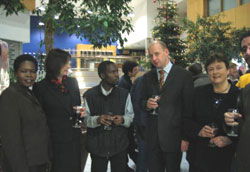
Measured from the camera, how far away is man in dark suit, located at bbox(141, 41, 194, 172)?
2.30 metres

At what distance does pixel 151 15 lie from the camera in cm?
1606

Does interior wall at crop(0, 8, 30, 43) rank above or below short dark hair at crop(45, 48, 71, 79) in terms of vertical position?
above

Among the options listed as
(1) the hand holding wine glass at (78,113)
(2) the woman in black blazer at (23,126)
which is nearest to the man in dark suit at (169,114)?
(1) the hand holding wine glass at (78,113)

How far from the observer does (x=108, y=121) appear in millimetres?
2277

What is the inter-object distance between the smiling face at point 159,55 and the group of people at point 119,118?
0.01 m

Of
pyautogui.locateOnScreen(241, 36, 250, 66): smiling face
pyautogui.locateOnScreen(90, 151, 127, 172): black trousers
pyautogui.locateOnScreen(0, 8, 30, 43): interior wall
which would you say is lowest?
pyautogui.locateOnScreen(90, 151, 127, 172): black trousers

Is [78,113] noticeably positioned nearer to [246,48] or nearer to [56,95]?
[56,95]

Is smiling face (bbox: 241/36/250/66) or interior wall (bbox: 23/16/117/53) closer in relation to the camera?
smiling face (bbox: 241/36/250/66)

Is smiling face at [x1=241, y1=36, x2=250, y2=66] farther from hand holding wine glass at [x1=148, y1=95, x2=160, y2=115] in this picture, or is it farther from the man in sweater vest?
the man in sweater vest

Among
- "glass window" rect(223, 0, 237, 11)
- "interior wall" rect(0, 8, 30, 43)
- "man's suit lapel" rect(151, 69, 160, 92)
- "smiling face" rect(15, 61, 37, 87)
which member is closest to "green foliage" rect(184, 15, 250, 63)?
"glass window" rect(223, 0, 237, 11)

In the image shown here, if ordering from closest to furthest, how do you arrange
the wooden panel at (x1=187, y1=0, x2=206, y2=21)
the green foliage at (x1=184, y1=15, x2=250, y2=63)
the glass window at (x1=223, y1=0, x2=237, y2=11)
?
the green foliage at (x1=184, y1=15, x2=250, y2=63) → the glass window at (x1=223, y1=0, x2=237, y2=11) → the wooden panel at (x1=187, y1=0, x2=206, y2=21)

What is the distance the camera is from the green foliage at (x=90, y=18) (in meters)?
2.54

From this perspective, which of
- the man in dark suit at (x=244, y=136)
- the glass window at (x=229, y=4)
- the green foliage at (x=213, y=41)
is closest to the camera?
the man in dark suit at (x=244, y=136)

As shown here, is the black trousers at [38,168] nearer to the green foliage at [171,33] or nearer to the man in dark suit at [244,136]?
the man in dark suit at [244,136]
